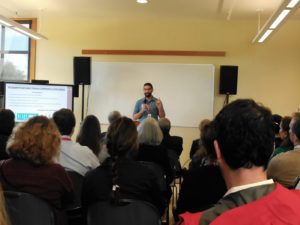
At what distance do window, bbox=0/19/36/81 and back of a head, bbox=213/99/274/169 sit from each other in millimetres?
7160

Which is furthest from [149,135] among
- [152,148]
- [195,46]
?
[195,46]

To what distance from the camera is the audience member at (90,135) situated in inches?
137

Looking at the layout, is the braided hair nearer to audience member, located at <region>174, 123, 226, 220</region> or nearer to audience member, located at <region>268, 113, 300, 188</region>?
audience member, located at <region>174, 123, 226, 220</region>

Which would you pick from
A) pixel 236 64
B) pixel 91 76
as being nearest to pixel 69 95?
pixel 91 76

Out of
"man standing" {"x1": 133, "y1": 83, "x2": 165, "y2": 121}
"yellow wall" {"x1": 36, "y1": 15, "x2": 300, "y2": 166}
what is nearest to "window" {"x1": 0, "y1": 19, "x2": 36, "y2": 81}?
"yellow wall" {"x1": 36, "y1": 15, "x2": 300, "y2": 166}

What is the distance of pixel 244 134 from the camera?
1.01m

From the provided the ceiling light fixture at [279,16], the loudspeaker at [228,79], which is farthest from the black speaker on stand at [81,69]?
the ceiling light fixture at [279,16]

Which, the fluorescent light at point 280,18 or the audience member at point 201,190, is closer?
the audience member at point 201,190

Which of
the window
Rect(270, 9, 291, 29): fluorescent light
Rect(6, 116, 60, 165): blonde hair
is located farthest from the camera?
the window

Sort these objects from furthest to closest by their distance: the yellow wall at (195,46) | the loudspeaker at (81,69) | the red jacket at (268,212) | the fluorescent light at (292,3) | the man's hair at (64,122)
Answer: the loudspeaker at (81,69)
the yellow wall at (195,46)
the fluorescent light at (292,3)
the man's hair at (64,122)
the red jacket at (268,212)

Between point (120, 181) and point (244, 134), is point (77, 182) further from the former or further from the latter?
point (244, 134)

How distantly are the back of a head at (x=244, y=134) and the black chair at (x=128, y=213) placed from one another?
1.00m

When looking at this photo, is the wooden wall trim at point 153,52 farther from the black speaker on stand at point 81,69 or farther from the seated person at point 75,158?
the seated person at point 75,158

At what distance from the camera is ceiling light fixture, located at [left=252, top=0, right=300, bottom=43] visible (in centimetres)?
421
